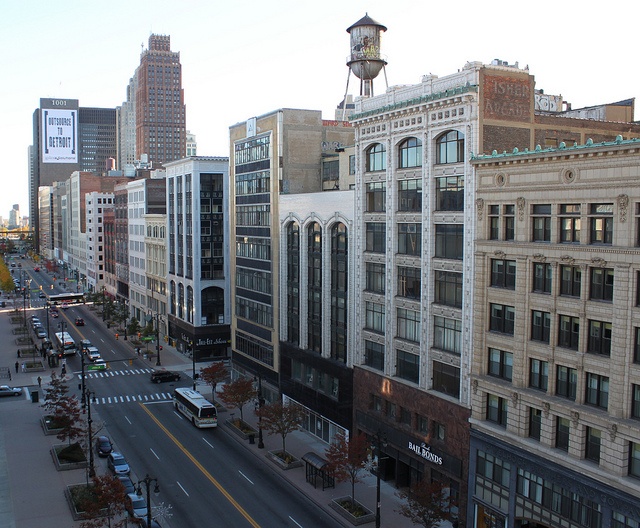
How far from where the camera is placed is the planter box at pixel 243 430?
62.5 m

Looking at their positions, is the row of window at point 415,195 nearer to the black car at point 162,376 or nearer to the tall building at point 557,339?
the tall building at point 557,339

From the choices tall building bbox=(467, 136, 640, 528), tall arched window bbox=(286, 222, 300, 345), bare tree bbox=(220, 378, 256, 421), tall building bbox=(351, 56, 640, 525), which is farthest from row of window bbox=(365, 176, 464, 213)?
bare tree bbox=(220, 378, 256, 421)

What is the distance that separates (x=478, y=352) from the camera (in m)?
43.0

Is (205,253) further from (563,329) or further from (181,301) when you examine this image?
(563,329)

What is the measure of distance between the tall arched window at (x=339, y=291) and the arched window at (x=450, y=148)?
1335 centimetres

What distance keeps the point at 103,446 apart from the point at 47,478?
6.49 m

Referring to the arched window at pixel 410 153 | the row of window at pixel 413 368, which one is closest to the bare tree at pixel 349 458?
the row of window at pixel 413 368

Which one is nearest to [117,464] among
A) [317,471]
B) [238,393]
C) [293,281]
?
[238,393]

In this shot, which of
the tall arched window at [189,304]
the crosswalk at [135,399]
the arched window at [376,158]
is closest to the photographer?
the arched window at [376,158]

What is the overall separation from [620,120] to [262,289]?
3880cm

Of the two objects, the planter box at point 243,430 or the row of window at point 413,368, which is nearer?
the row of window at point 413,368

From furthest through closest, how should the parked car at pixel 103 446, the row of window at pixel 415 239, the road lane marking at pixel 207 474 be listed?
the parked car at pixel 103 446 → the road lane marking at pixel 207 474 → the row of window at pixel 415 239

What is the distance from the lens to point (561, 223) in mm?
37906

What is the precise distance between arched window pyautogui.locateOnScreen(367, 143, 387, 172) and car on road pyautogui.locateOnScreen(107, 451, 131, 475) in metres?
30.3
